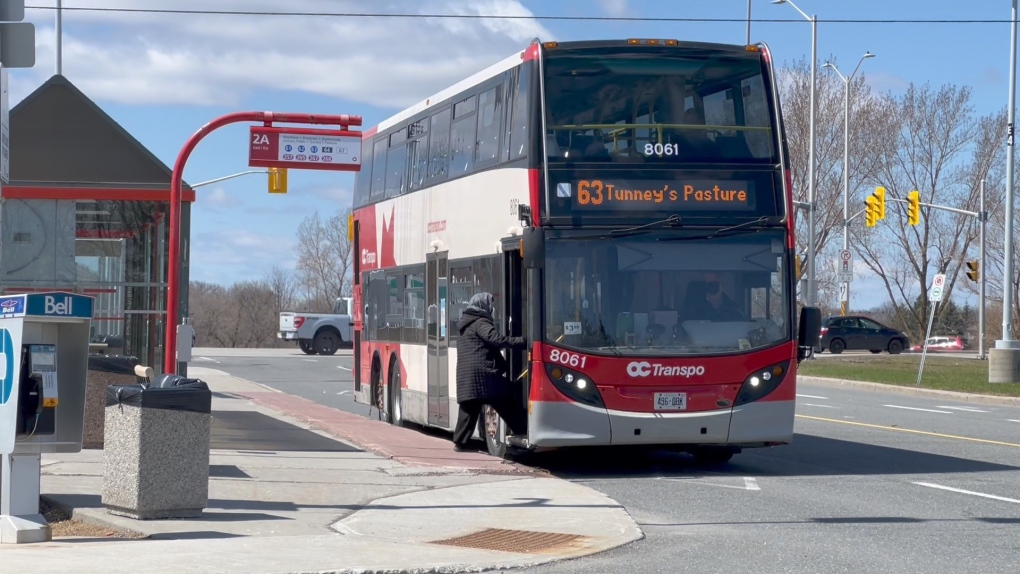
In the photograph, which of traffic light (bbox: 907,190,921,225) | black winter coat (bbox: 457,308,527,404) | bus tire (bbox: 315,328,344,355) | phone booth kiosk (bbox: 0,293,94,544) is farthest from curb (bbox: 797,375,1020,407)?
phone booth kiosk (bbox: 0,293,94,544)

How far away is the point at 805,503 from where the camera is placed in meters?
11.3

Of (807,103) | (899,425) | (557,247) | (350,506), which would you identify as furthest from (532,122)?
(807,103)

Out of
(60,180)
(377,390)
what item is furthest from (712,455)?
(60,180)

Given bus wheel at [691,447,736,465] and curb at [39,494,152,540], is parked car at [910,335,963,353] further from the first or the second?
curb at [39,494,152,540]

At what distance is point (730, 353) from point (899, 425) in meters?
7.69

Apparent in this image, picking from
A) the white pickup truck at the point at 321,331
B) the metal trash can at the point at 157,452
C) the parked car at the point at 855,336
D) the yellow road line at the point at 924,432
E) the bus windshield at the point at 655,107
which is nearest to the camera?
the metal trash can at the point at 157,452

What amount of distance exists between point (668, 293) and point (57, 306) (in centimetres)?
627

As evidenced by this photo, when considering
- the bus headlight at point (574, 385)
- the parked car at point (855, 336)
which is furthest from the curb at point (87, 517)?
the parked car at point (855, 336)

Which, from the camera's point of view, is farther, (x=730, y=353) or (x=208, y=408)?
(x=730, y=353)

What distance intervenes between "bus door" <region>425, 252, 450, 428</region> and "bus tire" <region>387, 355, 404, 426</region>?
1.95 m

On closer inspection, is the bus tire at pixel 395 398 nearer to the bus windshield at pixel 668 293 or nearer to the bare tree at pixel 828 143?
the bus windshield at pixel 668 293

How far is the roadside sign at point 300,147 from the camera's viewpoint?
13.4 meters

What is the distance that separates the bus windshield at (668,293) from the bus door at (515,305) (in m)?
0.58

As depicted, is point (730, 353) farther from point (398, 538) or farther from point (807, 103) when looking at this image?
point (807, 103)
